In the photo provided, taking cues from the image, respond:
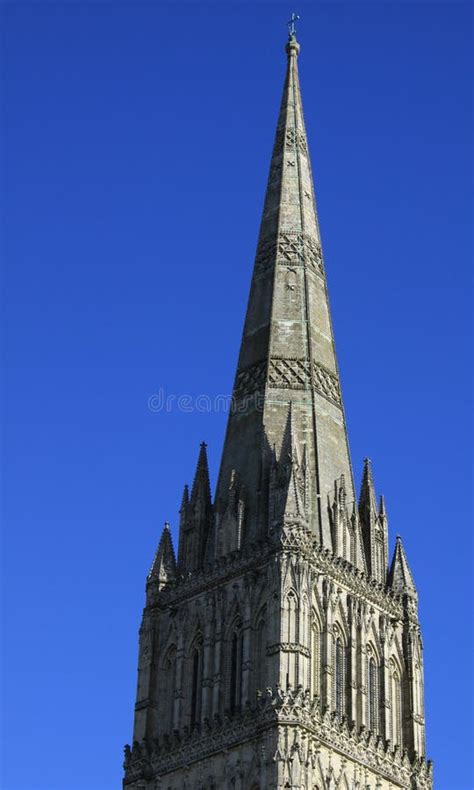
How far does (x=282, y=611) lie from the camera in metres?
53.9

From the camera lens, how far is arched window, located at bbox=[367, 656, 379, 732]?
55656 millimetres

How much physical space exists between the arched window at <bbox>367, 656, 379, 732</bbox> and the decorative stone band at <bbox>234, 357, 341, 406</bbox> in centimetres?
1021

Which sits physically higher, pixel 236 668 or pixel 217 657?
pixel 217 657

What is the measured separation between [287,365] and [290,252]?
5.63 m

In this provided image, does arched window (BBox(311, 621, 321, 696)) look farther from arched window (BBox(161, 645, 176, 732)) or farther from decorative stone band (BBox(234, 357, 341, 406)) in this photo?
decorative stone band (BBox(234, 357, 341, 406))

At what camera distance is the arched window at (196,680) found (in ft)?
182

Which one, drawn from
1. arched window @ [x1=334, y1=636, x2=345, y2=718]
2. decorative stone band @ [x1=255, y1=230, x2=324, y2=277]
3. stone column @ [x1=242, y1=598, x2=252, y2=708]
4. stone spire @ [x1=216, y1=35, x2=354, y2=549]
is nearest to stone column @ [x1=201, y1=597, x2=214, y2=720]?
stone column @ [x1=242, y1=598, x2=252, y2=708]

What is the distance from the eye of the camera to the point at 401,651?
5862 centimetres

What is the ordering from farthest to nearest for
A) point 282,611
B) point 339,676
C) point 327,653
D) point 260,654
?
point 339,676, point 327,653, point 260,654, point 282,611

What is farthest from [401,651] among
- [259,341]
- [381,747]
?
[259,341]

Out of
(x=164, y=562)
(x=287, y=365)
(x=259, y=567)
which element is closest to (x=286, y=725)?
(x=259, y=567)


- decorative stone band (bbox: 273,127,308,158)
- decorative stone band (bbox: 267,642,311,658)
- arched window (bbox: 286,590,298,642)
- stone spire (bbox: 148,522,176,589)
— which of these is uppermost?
decorative stone band (bbox: 273,127,308,158)

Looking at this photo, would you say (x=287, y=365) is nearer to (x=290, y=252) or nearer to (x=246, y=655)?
(x=290, y=252)

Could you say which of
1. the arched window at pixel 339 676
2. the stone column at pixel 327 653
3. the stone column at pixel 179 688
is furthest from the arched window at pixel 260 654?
the stone column at pixel 179 688
